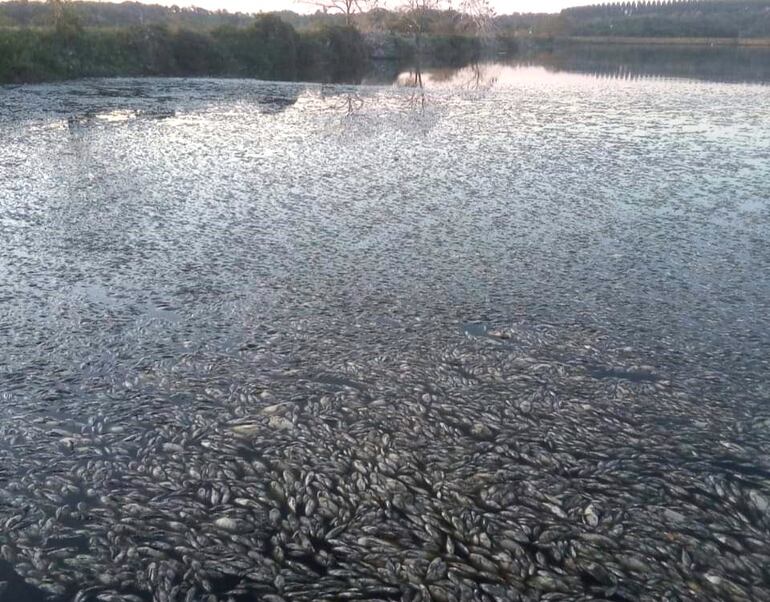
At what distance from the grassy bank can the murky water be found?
19.6 metres

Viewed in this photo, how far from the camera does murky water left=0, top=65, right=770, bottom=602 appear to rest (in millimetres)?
3275

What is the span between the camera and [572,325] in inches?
224

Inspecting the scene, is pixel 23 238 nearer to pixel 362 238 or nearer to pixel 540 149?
pixel 362 238

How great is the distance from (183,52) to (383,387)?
3406 cm

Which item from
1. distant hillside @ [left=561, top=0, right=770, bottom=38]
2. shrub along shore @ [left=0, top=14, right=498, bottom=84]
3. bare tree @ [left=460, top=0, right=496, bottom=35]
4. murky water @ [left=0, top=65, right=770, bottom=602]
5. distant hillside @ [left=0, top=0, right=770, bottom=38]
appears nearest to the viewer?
murky water @ [left=0, top=65, right=770, bottom=602]

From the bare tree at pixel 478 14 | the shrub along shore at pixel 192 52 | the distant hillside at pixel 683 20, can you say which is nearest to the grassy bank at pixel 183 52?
the shrub along shore at pixel 192 52

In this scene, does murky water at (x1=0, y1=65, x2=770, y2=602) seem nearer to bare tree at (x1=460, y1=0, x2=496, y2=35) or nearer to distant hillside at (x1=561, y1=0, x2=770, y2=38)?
bare tree at (x1=460, y1=0, x2=496, y2=35)

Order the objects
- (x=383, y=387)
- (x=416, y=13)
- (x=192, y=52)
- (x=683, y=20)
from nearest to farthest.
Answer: (x=383, y=387), (x=192, y=52), (x=416, y=13), (x=683, y=20)

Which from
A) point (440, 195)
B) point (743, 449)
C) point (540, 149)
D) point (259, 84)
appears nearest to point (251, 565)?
point (743, 449)

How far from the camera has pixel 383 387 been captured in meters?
4.79

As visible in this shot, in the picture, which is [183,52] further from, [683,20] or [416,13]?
[683,20]

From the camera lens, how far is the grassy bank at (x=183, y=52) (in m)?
26.0

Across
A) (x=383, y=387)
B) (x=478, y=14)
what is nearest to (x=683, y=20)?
(x=478, y=14)

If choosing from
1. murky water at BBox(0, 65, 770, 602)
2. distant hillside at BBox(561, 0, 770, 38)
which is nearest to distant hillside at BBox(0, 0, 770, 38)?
distant hillside at BBox(561, 0, 770, 38)
